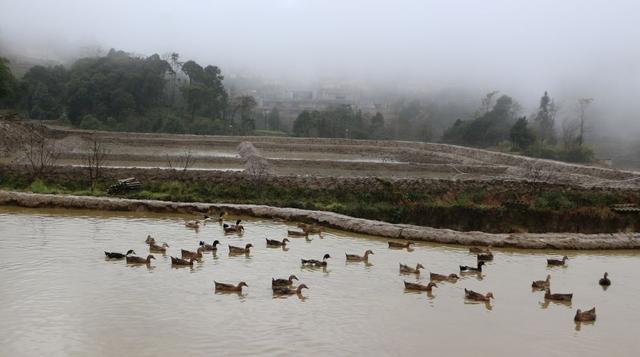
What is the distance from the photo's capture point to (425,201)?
941 inches

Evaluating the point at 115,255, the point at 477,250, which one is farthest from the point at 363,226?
the point at 115,255

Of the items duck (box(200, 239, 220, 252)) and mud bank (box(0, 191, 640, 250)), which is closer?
duck (box(200, 239, 220, 252))

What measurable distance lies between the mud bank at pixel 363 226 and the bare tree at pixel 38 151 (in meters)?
5.30

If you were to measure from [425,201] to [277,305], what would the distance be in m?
13.4

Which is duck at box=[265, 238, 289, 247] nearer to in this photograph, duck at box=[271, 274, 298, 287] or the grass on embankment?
duck at box=[271, 274, 298, 287]

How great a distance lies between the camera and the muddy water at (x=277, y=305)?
9.48m

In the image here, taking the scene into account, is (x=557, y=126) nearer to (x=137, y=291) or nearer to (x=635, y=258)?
(x=635, y=258)

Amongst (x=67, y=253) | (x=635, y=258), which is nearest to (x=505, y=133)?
(x=635, y=258)

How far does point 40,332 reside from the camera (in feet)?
30.6

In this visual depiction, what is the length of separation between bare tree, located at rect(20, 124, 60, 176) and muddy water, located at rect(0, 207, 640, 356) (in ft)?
29.4

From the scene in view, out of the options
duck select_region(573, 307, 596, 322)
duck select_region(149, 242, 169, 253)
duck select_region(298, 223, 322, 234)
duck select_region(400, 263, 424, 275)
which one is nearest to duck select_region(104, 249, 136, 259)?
duck select_region(149, 242, 169, 253)

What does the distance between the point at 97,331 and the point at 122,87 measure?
55793 millimetres

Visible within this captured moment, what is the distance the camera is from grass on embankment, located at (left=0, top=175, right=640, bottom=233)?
73.4 feet

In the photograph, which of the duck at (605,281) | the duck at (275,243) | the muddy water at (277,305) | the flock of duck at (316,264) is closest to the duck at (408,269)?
the flock of duck at (316,264)
